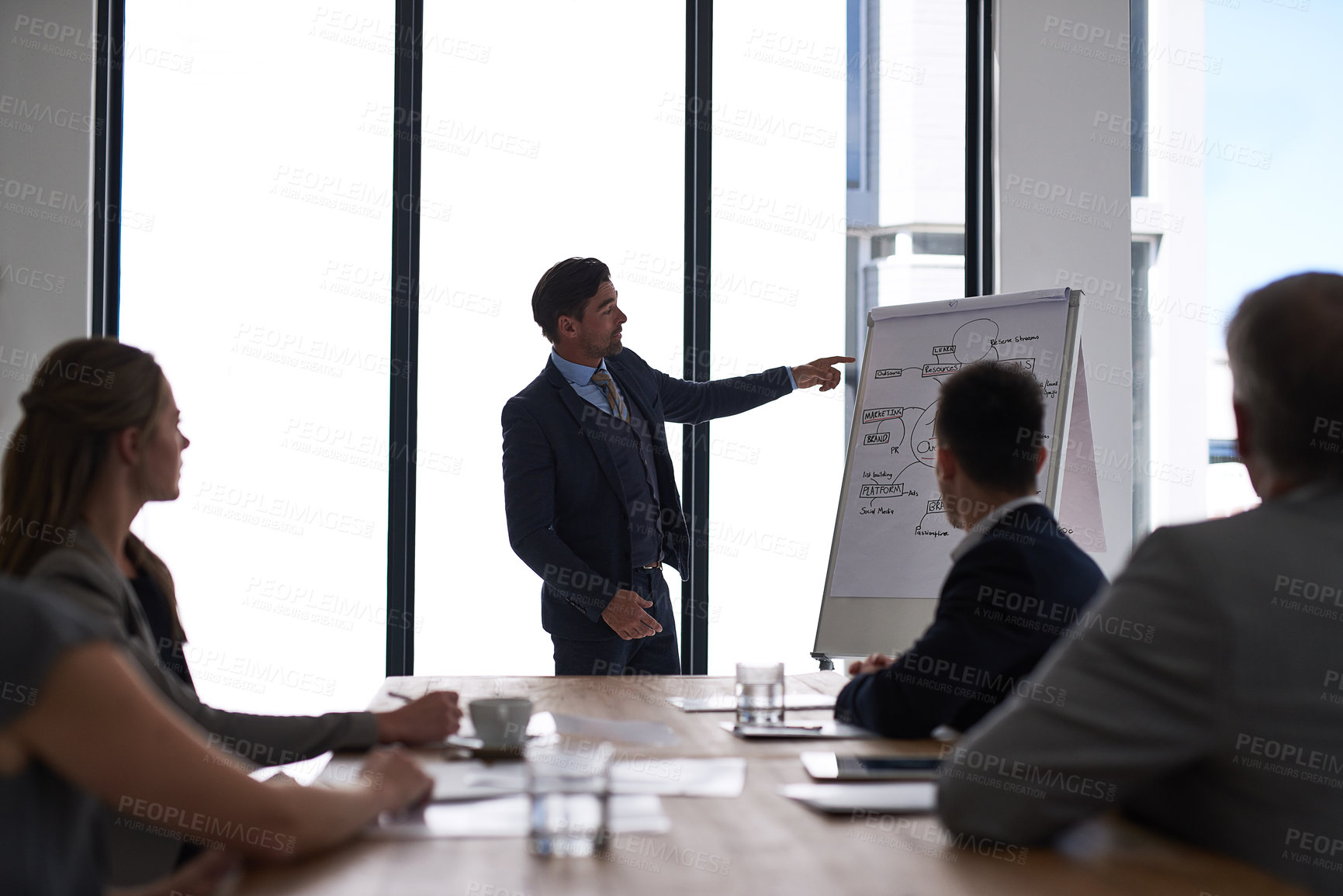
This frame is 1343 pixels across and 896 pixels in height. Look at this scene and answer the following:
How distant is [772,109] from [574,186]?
0.85 m

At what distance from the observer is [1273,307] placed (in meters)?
1.08

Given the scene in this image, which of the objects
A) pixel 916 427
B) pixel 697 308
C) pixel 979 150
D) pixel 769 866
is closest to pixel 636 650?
pixel 916 427

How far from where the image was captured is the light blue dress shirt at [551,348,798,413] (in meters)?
3.15

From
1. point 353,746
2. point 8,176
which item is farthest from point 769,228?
point 353,746

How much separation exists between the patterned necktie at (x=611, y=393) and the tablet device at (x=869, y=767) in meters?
1.81

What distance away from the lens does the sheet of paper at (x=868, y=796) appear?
1.15 m


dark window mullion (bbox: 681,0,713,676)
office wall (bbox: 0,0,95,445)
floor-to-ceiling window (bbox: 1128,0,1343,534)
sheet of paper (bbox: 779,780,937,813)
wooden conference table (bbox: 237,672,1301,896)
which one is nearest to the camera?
wooden conference table (bbox: 237,672,1301,896)

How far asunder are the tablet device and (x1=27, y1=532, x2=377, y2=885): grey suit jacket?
2.04ft

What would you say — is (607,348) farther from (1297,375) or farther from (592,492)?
(1297,375)

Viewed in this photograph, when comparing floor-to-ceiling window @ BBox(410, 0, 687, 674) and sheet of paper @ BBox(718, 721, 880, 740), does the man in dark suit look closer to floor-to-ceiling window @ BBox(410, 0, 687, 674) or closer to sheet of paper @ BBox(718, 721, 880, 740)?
floor-to-ceiling window @ BBox(410, 0, 687, 674)

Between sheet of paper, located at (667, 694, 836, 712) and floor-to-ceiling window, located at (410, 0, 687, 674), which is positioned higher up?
floor-to-ceiling window, located at (410, 0, 687, 674)

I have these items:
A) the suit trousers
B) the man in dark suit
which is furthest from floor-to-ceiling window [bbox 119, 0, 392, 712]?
the suit trousers

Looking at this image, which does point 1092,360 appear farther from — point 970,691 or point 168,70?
point 168,70

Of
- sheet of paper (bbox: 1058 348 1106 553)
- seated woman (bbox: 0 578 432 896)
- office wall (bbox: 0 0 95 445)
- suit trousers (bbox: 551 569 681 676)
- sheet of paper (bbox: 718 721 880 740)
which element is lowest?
suit trousers (bbox: 551 569 681 676)
